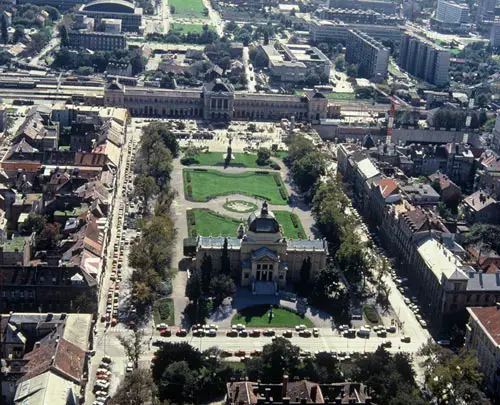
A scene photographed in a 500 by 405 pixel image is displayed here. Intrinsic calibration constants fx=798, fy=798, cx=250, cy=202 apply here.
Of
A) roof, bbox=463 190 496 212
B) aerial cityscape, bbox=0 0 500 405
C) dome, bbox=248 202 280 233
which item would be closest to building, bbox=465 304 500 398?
aerial cityscape, bbox=0 0 500 405

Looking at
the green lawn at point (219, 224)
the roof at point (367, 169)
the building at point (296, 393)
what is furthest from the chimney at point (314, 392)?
the roof at point (367, 169)

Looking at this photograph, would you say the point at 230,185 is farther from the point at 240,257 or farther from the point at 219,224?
the point at 240,257

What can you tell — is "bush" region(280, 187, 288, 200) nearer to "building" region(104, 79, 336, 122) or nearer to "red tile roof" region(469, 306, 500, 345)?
"building" region(104, 79, 336, 122)

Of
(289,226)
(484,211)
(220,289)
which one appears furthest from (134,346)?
(484,211)

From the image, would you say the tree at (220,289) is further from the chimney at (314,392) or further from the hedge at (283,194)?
the hedge at (283,194)

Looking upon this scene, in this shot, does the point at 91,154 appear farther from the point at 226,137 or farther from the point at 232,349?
the point at 232,349

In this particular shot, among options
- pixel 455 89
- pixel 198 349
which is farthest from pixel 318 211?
pixel 455 89
